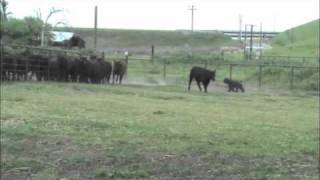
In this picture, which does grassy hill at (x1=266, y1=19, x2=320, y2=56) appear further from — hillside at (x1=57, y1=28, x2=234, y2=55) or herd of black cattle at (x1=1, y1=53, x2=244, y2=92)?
herd of black cattle at (x1=1, y1=53, x2=244, y2=92)

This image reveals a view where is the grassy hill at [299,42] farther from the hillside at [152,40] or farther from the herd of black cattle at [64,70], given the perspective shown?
the herd of black cattle at [64,70]

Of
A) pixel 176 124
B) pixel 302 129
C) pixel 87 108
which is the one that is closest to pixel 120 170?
pixel 176 124

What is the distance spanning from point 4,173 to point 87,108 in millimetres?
8440

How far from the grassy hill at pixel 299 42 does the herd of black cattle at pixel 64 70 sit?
48.4 metres

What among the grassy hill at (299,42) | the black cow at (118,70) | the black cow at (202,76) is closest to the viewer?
the black cow at (202,76)

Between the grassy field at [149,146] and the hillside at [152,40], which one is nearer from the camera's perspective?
the grassy field at [149,146]

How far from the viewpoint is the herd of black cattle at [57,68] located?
96.1ft

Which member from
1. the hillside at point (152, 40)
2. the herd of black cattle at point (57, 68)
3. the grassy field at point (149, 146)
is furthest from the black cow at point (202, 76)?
the hillside at point (152, 40)

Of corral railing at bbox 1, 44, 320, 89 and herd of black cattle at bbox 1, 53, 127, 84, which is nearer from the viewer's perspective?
herd of black cattle at bbox 1, 53, 127, 84

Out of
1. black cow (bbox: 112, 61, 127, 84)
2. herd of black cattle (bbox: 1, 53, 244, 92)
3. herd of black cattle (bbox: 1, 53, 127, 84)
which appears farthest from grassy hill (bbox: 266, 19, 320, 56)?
herd of black cattle (bbox: 1, 53, 127, 84)

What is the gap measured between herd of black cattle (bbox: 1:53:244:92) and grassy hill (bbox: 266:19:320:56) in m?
48.4

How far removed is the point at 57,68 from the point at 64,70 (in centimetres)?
52

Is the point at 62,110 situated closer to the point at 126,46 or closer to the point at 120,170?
the point at 120,170

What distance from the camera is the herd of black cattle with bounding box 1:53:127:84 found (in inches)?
1153
